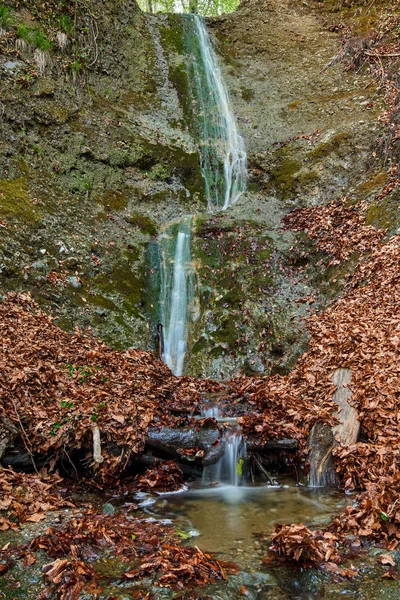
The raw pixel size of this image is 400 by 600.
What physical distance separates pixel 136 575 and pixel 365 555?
1.77m

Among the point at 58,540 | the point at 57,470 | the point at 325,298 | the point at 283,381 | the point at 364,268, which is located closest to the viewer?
the point at 58,540

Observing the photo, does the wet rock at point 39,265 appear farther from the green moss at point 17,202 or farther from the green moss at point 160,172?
the green moss at point 160,172

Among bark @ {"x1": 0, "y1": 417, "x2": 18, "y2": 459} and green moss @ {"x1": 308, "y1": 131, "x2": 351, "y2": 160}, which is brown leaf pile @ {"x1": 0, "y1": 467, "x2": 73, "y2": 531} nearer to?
bark @ {"x1": 0, "y1": 417, "x2": 18, "y2": 459}

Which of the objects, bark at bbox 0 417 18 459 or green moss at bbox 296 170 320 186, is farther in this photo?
green moss at bbox 296 170 320 186

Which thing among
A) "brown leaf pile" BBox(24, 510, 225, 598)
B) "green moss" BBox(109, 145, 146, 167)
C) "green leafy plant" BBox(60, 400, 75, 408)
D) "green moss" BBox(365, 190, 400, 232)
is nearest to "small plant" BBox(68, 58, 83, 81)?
"green moss" BBox(109, 145, 146, 167)

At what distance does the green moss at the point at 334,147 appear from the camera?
37.1ft

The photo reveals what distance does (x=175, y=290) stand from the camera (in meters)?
9.62

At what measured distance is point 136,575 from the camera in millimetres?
2873

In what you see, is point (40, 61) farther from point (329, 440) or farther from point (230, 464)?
point (329, 440)

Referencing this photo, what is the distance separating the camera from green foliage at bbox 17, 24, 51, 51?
1104 centimetres

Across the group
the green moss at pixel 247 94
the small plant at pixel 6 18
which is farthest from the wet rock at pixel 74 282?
the green moss at pixel 247 94

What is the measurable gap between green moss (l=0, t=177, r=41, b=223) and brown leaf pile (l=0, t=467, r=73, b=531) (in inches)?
224

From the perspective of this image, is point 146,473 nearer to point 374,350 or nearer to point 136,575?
point 136,575

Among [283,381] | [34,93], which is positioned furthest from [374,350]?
[34,93]
